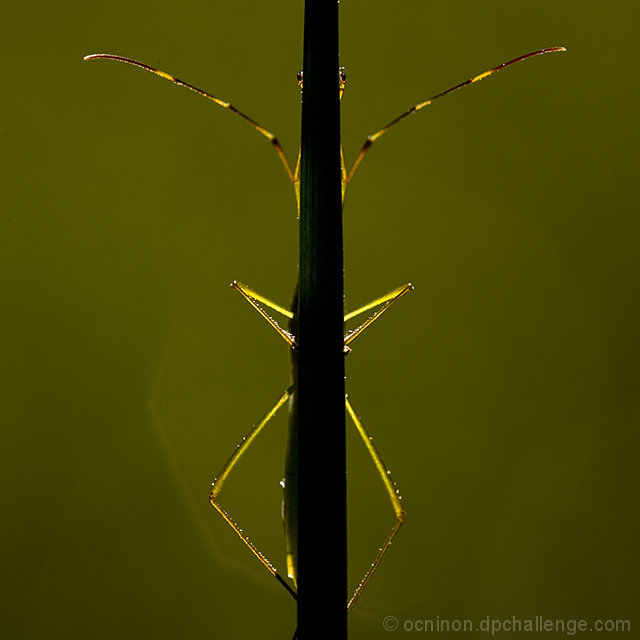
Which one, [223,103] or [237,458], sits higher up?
[223,103]

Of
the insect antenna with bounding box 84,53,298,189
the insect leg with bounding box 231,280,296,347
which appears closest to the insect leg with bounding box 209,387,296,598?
the insect leg with bounding box 231,280,296,347

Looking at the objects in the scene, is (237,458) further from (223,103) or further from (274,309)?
(223,103)

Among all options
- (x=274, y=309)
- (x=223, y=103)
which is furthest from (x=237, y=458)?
(x=223, y=103)

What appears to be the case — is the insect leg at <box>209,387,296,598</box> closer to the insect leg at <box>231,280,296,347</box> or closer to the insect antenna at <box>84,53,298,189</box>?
the insect leg at <box>231,280,296,347</box>

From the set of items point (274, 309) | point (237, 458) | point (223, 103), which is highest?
point (223, 103)

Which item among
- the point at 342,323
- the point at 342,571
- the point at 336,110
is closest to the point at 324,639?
the point at 342,571

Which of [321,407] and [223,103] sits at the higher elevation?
[223,103]

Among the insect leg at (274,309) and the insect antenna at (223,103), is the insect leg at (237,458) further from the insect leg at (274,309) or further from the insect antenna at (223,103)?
the insect antenna at (223,103)

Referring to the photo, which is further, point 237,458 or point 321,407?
point 237,458
